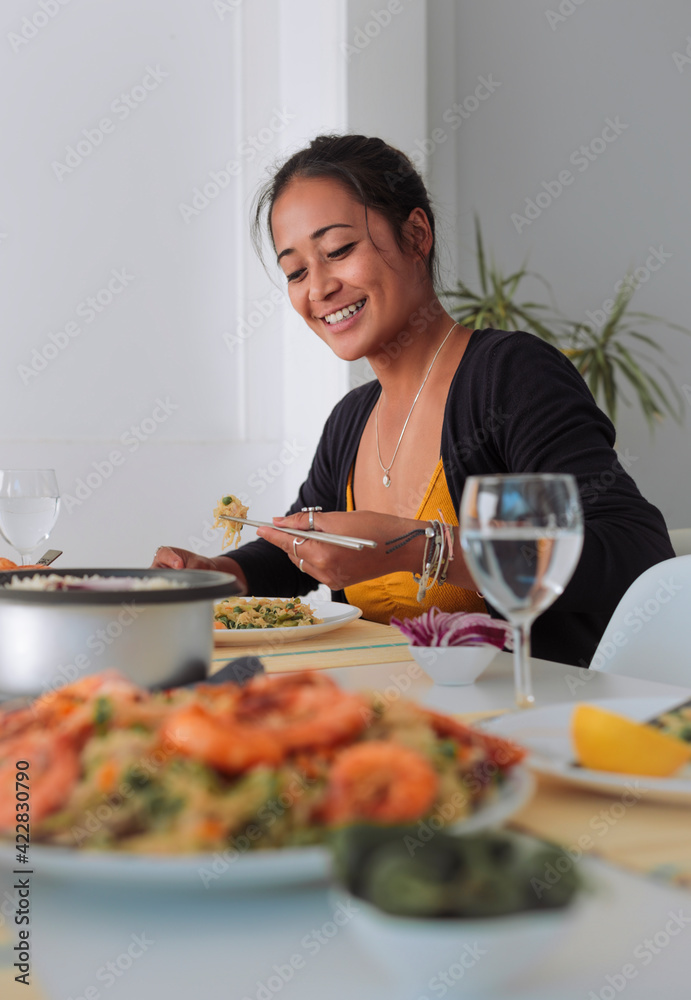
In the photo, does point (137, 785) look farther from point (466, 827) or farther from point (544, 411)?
point (544, 411)

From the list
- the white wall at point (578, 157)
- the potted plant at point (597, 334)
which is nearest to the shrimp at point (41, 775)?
the potted plant at point (597, 334)

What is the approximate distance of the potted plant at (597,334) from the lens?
335 centimetres

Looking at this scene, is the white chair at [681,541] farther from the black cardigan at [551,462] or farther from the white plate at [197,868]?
the white plate at [197,868]

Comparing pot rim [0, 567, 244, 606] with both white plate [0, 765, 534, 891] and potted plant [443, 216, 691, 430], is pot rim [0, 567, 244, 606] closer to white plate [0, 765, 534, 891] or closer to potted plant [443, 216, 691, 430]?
white plate [0, 765, 534, 891]

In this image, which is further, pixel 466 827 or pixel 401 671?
pixel 401 671

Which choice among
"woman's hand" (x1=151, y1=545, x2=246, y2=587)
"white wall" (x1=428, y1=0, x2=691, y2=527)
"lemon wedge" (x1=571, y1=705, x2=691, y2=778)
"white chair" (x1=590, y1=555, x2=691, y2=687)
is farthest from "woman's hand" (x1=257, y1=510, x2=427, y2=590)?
"white wall" (x1=428, y1=0, x2=691, y2=527)

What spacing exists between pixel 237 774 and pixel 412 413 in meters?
1.51

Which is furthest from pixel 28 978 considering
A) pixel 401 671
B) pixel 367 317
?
pixel 367 317

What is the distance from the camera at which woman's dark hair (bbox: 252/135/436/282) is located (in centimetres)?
180

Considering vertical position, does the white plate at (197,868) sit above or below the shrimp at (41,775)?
below

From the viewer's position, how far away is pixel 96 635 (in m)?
0.64

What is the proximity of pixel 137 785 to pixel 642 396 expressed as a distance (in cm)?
335

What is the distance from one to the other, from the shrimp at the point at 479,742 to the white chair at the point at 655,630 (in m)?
0.72

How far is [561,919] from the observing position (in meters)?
0.32
